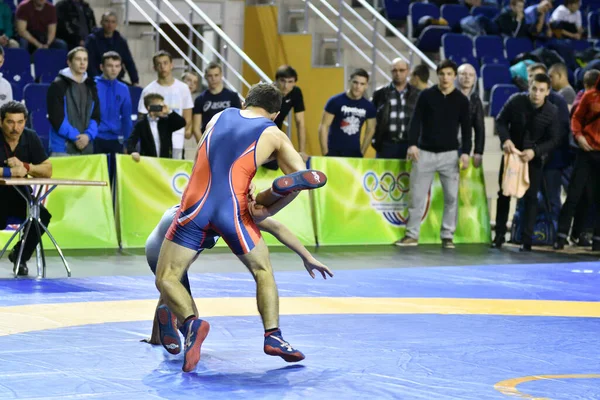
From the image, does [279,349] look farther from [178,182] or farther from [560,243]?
[560,243]

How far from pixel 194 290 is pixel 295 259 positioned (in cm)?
236

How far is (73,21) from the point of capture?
12.8 metres

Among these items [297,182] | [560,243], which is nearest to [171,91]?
[560,243]

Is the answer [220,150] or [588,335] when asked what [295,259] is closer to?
[588,335]

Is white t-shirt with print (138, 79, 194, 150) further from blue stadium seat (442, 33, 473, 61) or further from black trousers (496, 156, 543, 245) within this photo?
blue stadium seat (442, 33, 473, 61)

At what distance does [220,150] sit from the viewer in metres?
5.28

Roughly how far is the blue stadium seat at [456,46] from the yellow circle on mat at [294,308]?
7.46 m

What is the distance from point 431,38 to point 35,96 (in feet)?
19.4

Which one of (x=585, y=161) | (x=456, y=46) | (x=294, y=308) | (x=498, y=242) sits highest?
(x=456, y=46)

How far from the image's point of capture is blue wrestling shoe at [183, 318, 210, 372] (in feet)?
16.6

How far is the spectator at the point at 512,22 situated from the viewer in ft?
51.6

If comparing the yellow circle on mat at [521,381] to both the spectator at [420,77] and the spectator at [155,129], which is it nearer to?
the spectator at [155,129]

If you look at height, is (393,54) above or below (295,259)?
above

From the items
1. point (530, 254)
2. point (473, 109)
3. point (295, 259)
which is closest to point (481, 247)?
point (530, 254)
